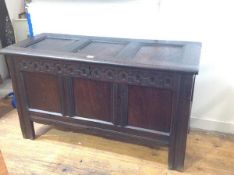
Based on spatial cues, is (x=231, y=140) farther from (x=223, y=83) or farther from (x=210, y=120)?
(x=223, y=83)

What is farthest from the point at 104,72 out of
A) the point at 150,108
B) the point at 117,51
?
the point at 150,108

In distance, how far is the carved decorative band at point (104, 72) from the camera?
4.89 feet

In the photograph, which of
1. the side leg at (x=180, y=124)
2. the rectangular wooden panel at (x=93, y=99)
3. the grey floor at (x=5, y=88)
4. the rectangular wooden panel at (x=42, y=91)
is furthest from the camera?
the grey floor at (x=5, y=88)

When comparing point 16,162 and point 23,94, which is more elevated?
point 23,94

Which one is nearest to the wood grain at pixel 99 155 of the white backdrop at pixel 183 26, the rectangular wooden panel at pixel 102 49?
the white backdrop at pixel 183 26

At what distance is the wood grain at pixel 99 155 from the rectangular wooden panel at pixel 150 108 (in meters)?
0.30

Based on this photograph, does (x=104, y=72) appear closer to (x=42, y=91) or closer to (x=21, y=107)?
(x=42, y=91)

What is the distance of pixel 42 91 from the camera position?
1.84 metres

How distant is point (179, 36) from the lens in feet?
6.33

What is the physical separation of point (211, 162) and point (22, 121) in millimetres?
1423

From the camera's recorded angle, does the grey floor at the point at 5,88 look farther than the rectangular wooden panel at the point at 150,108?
Yes

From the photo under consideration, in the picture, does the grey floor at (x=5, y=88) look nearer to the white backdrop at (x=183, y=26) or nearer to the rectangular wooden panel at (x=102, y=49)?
the white backdrop at (x=183, y=26)

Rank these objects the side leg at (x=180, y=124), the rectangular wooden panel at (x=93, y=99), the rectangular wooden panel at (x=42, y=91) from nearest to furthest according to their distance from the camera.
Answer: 1. the side leg at (x=180, y=124)
2. the rectangular wooden panel at (x=93, y=99)
3. the rectangular wooden panel at (x=42, y=91)

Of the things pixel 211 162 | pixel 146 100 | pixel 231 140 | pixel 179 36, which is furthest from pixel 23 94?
pixel 231 140
